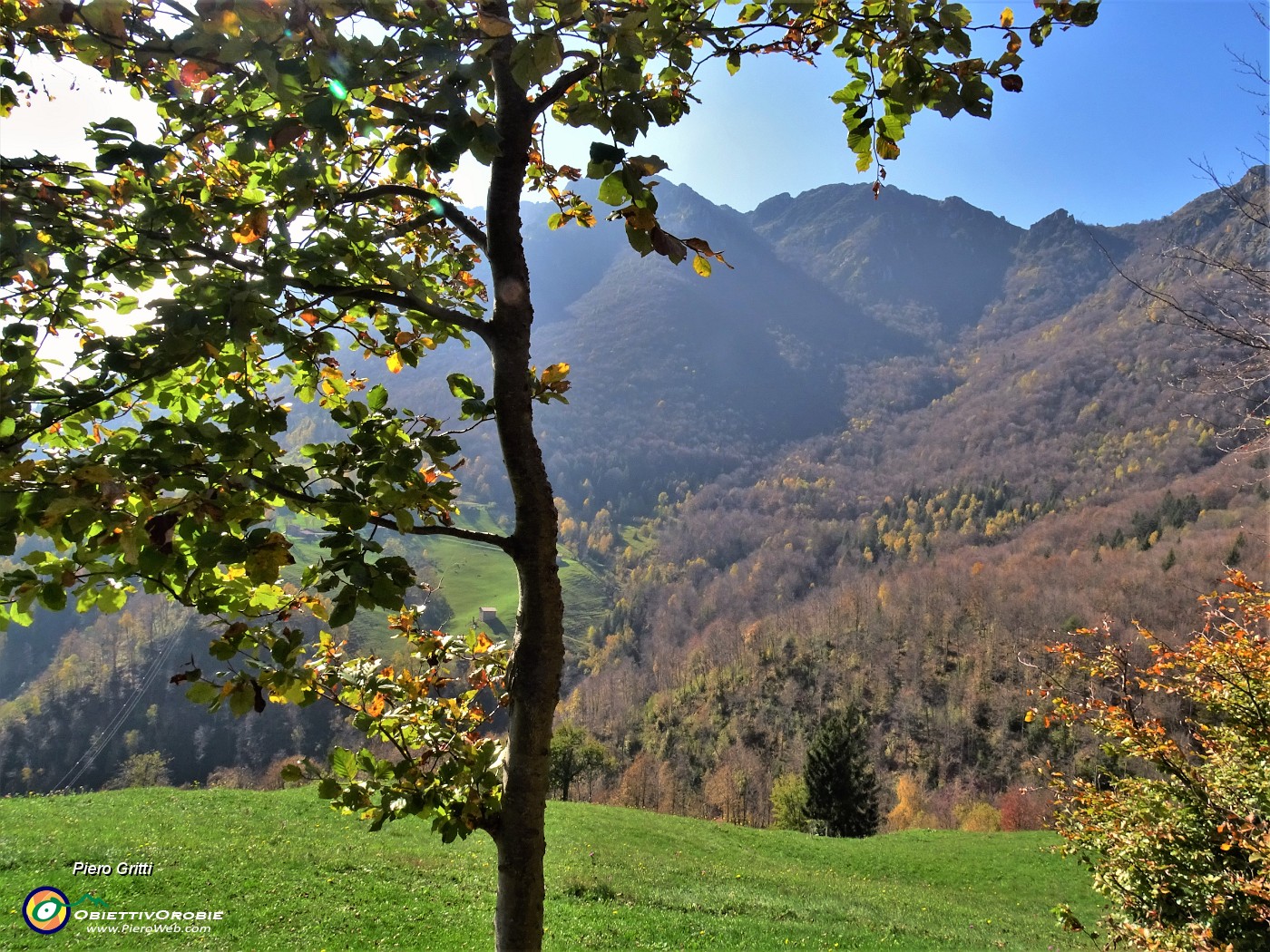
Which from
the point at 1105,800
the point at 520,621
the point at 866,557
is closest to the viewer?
the point at 520,621

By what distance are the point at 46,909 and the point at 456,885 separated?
21.4 ft

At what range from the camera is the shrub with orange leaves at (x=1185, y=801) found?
652cm

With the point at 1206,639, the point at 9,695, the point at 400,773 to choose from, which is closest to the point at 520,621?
the point at 400,773

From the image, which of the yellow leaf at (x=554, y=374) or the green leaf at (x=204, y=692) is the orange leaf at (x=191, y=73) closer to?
the yellow leaf at (x=554, y=374)

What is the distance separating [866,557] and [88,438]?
489ft

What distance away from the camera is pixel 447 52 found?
139 centimetres

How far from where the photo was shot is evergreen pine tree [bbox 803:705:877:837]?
136 ft

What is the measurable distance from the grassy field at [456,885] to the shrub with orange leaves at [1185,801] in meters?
6.55

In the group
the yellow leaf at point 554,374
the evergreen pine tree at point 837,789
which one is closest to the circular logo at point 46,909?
the yellow leaf at point 554,374

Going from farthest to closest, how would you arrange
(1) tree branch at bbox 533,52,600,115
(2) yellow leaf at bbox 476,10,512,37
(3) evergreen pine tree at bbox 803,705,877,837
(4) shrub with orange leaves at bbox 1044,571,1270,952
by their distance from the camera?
(3) evergreen pine tree at bbox 803,705,877,837 < (4) shrub with orange leaves at bbox 1044,571,1270,952 < (1) tree branch at bbox 533,52,600,115 < (2) yellow leaf at bbox 476,10,512,37

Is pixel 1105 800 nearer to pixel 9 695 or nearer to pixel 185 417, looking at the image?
pixel 185 417

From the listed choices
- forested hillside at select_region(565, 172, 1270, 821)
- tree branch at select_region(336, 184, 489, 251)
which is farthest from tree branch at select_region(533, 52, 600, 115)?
forested hillside at select_region(565, 172, 1270, 821)

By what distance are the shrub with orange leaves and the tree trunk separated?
22.5ft

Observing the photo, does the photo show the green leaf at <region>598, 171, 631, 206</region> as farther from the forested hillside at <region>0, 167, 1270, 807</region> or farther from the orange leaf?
the forested hillside at <region>0, 167, 1270, 807</region>
